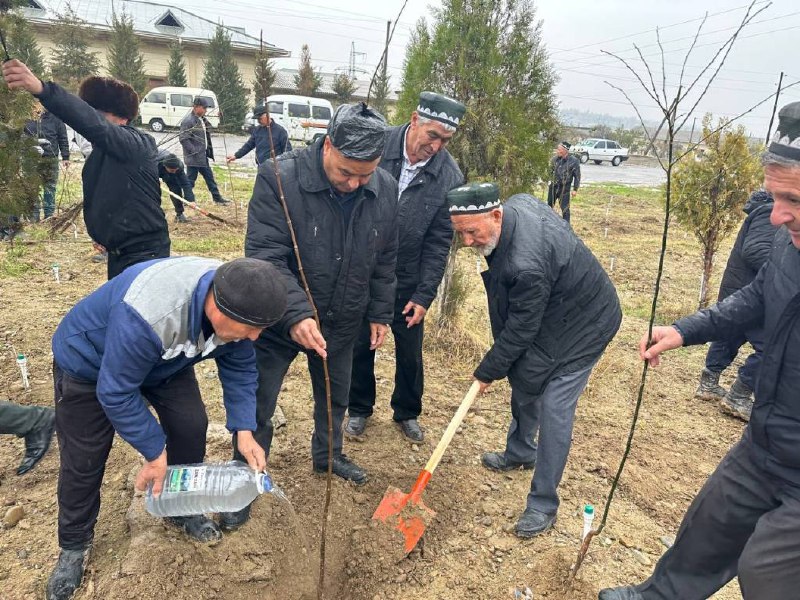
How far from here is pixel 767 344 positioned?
6.07 feet

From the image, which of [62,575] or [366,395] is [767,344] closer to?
[366,395]

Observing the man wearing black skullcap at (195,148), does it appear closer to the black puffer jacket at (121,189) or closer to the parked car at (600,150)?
the black puffer jacket at (121,189)

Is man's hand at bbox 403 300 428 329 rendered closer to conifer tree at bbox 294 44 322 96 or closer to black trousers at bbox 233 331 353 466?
black trousers at bbox 233 331 353 466

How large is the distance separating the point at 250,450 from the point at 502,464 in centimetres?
165

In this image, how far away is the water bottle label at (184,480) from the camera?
2125mm

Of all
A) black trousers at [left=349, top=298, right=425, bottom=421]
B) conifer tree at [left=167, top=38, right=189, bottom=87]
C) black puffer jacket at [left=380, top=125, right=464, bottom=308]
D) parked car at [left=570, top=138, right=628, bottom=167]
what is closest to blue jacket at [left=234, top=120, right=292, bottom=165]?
black puffer jacket at [left=380, top=125, right=464, bottom=308]

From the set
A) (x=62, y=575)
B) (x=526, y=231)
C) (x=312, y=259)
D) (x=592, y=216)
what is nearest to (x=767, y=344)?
(x=526, y=231)

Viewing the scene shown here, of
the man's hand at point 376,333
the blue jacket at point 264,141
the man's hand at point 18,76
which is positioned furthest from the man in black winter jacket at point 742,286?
the blue jacket at point 264,141

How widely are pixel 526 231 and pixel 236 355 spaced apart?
4.34 feet

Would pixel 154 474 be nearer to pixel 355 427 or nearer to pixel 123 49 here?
pixel 355 427

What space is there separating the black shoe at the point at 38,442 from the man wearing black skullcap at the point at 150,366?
Result: 936 millimetres

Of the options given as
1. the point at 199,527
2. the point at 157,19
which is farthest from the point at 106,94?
the point at 157,19

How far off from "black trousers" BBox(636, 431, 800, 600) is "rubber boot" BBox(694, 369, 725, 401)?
8.39ft

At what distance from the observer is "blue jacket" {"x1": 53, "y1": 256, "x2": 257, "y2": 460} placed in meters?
1.75
